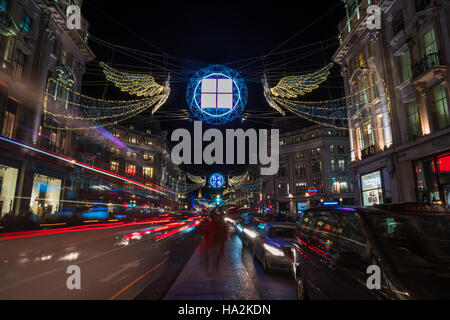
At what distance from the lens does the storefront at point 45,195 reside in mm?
22203

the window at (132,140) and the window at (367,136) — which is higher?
the window at (132,140)

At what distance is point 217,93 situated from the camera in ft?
36.9

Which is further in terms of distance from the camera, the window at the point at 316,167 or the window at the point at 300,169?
the window at the point at 300,169

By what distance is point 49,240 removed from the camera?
49.5 ft

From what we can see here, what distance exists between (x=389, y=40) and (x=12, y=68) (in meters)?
28.3

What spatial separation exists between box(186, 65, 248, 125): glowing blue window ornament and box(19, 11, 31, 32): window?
18.5m

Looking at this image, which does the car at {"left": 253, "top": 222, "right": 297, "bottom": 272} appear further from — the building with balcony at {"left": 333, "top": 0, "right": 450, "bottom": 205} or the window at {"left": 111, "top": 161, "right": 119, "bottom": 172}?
the window at {"left": 111, "top": 161, "right": 119, "bottom": 172}

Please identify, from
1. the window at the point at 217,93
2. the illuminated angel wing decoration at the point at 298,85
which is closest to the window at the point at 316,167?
the illuminated angel wing decoration at the point at 298,85

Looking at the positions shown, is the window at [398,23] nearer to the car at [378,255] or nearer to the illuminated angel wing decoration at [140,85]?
the illuminated angel wing decoration at [140,85]

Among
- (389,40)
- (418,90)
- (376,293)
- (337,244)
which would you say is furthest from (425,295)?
(389,40)

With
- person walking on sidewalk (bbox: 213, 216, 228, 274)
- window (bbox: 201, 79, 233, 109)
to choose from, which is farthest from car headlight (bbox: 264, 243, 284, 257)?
window (bbox: 201, 79, 233, 109)

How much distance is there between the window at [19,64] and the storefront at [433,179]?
1167 inches

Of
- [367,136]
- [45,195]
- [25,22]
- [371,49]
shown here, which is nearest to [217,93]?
[367,136]

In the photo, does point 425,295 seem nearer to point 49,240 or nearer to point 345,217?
point 345,217
